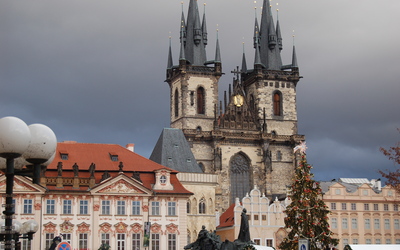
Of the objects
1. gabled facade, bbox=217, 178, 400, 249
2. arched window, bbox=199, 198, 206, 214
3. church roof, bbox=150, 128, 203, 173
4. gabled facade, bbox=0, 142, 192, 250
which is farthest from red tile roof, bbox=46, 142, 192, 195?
gabled facade, bbox=217, 178, 400, 249

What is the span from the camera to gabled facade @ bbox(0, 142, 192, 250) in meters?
45.3

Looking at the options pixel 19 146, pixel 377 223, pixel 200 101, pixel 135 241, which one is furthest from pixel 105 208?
pixel 19 146

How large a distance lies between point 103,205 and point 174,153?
632 inches

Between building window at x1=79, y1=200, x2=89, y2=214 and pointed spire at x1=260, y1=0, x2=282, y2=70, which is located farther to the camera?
pointed spire at x1=260, y1=0, x2=282, y2=70

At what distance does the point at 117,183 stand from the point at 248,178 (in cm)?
2922

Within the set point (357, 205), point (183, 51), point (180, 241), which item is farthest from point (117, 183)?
point (183, 51)

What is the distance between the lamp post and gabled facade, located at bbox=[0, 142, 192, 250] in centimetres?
3479

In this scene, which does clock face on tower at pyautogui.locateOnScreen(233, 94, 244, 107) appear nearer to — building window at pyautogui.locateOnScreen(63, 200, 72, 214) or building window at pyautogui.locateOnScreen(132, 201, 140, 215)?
building window at pyautogui.locateOnScreen(132, 201, 140, 215)

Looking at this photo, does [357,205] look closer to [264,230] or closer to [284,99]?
[264,230]

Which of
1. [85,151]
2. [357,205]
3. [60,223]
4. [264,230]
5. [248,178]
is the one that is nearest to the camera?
[60,223]

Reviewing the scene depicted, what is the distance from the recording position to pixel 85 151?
50250 mm

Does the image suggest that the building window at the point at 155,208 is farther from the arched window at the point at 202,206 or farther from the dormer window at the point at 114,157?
the arched window at the point at 202,206

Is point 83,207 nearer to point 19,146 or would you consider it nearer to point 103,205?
point 103,205

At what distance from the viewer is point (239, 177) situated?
7344 centimetres
